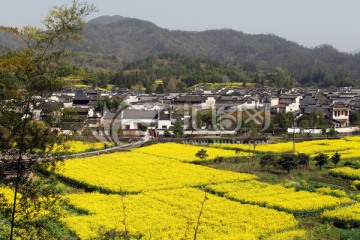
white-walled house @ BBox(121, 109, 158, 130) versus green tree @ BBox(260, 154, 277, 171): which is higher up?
white-walled house @ BBox(121, 109, 158, 130)

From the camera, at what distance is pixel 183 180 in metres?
26.3

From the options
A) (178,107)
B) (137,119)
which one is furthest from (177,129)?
(178,107)

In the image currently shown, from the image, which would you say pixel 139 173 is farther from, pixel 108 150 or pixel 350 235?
pixel 350 235

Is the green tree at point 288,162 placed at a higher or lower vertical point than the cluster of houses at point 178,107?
lower

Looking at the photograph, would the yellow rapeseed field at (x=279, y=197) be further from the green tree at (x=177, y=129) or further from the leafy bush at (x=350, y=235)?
the green tree at (x=177, y=129)

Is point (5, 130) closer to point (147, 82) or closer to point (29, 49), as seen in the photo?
point (29, 49)

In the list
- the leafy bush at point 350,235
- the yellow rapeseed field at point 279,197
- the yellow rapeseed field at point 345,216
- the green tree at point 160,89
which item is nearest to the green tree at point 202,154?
the yellow rapeseed field at point 279,197

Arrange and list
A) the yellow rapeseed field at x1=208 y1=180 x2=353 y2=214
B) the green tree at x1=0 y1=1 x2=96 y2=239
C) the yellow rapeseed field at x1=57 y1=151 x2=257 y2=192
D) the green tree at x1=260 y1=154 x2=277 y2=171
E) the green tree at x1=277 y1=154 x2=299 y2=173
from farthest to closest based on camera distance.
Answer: the green tree at x1=260 y1=154 x2=277 y2=171 → the green tree at x1=277 y1=154 x2=299 y2=173 → the yellow rapeseed field at x1=57 y1=151 x2=257 y2=192 → the yellow rapeseed field at x1=208 y1=180 x2=353 y2=214 → the green tree at x1=0 y1=1 x2=96 y2=239

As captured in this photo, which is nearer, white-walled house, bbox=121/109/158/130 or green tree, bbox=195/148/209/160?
green tree, bbox=195/148/209/160

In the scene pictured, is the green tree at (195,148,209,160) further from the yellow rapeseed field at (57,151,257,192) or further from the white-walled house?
the white-walled house

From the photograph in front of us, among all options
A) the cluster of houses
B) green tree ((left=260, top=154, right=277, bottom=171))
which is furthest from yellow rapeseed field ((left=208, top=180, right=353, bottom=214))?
the cluster of houses

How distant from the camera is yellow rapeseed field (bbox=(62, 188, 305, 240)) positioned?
1662 centimetres

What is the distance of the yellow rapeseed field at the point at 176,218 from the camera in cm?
1662

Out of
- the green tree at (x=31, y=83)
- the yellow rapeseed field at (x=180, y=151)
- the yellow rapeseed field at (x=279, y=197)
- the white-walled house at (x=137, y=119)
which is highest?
the green tree at (x=31, y=83)
